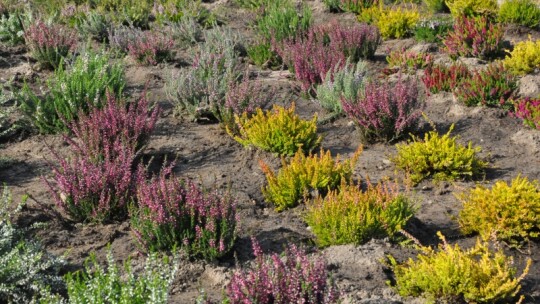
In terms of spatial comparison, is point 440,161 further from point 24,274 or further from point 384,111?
point 24,274

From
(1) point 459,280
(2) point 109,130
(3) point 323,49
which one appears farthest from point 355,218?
(3) point 323,49

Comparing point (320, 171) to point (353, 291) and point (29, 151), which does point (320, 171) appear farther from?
point (29, 151)

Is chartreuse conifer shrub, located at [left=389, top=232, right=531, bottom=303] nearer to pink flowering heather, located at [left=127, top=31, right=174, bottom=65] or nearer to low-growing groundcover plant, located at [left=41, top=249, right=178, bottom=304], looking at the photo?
low-growing groundcover plant, located at [left=41, top=249, right=178, bottom=304]

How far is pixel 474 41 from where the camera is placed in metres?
8.18

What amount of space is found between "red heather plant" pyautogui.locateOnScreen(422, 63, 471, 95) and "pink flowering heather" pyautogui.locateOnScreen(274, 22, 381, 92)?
3.44 ft

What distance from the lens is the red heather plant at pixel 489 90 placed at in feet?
22.4

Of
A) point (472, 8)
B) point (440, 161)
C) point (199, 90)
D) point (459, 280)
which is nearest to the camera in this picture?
point (459, 280)

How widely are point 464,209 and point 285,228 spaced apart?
130 centimetres

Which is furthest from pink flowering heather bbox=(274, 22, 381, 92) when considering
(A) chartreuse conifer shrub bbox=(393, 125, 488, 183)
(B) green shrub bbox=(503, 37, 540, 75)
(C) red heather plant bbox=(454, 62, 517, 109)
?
(B) green shrub bbox=(503, 37, 540, 75)

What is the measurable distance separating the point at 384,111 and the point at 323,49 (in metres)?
1.93

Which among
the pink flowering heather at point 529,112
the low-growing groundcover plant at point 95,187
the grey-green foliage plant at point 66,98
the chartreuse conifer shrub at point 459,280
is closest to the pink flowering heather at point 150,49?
the grey-green foliage plant at point 66,98

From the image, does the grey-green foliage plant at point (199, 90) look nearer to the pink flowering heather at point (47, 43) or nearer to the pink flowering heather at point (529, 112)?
the pink flowering heather at point (47, 43)

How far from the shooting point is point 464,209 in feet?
15.1

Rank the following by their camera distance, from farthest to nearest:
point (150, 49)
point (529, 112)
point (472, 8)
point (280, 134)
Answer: point (472, 8)
point (150, 49)
point (529, 112)
point (280, 134)
